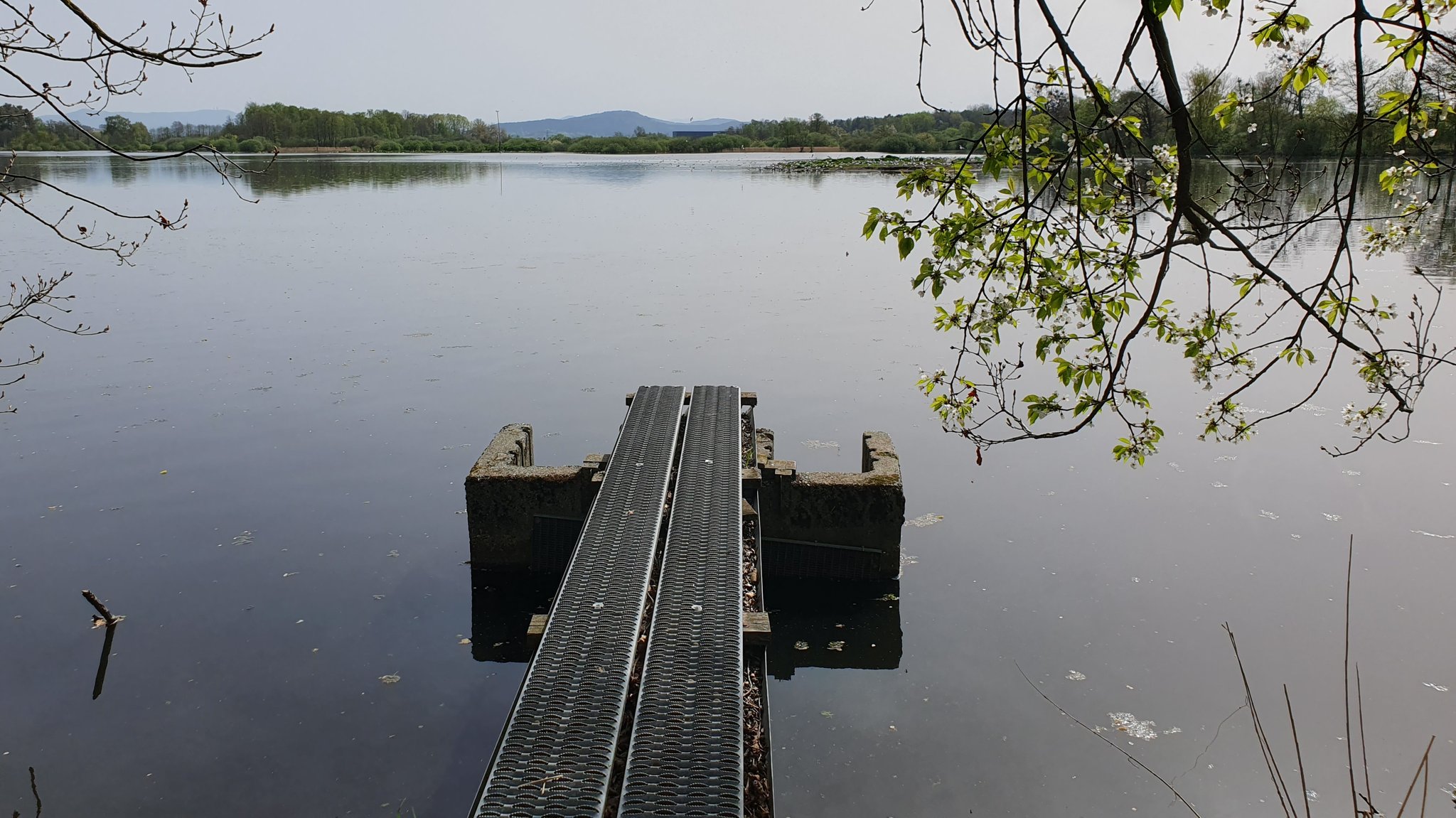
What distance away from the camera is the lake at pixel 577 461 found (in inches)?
166

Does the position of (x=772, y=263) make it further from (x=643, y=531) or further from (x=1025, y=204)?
(x=1025, y=204)

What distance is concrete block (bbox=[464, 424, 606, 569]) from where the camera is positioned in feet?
18.9

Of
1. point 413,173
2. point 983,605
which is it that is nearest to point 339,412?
point 983,605

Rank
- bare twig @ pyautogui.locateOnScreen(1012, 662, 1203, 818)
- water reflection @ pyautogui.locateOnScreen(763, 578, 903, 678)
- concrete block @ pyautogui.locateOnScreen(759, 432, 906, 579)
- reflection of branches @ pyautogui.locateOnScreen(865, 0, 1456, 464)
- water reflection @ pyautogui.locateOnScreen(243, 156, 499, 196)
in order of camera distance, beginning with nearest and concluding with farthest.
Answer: reflection of branches @ pyautogui.locateOnScreen(865, 0, 1456, 464) → bare twig @ pyautogui.locateOnScreen(1012, 662, 1203, 818) → water reflection @ pyautogui.locateOnScreen(763, 578, 903, 678) → concrete block @ pyautogui.locateOnScreen(759, 432, 906, 579) → water reflection @ pyautogui.locateOnScreen(243, 156, 499, 196)

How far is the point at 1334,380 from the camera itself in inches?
391

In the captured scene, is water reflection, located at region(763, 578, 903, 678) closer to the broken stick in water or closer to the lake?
the lake

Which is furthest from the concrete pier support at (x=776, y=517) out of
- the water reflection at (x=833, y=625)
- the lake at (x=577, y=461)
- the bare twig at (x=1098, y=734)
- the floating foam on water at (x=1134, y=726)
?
the floating foam on water at (x=1134, y=726)

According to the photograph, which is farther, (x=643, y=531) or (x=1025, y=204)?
(x=643, y=531)

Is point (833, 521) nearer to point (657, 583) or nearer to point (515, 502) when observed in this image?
point (657, 583)

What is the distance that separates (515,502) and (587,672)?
2283mm

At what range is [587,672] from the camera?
368cm

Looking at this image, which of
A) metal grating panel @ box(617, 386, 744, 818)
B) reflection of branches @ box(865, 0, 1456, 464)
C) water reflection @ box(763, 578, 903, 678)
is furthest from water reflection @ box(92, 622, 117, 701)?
reflection of branches @ box(865, 0, 1456, 464)

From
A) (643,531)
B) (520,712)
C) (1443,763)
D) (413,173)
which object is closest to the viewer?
(520,712)

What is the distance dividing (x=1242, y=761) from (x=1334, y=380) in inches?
276
